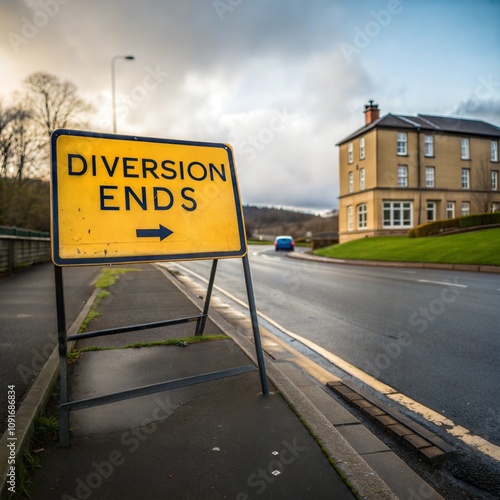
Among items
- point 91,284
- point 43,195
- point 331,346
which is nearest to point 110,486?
point 331,346

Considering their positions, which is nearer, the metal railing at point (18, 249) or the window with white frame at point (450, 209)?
the metal railing at point (18, 249)

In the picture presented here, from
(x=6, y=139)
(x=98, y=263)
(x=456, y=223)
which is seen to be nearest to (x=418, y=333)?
(x=98, y=263)

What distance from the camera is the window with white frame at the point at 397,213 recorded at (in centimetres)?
3978

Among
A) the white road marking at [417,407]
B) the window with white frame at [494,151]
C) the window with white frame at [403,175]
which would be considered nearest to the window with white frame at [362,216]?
the window with white frame at [403,175]

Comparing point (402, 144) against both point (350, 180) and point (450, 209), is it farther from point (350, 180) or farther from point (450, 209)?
point (450, 209)

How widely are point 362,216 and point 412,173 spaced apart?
20.7ft

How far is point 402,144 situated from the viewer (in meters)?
40.6

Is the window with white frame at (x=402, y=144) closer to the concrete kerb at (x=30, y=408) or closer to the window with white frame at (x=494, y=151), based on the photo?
the window with white frame at (x=494, y=151)

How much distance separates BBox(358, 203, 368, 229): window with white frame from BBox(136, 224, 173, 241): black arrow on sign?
3979cm

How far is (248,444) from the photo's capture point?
8.96ft

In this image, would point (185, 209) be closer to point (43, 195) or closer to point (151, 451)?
point (151, 451)

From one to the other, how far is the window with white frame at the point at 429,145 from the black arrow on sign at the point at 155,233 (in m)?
43.4

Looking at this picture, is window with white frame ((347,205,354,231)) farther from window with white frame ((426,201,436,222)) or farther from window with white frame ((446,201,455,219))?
window with white frame ((446,201,455,219))

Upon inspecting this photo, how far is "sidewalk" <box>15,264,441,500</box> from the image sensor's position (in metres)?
2.29
